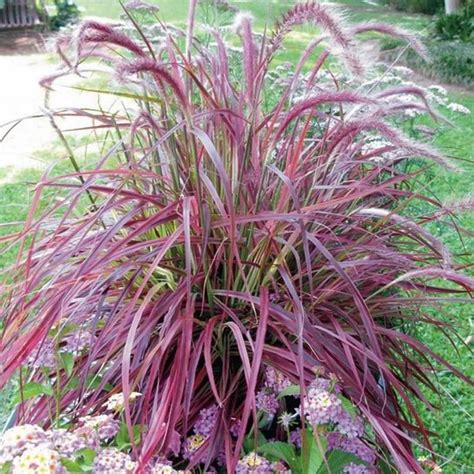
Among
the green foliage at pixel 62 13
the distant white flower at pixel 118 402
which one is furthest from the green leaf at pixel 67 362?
the green foliage at pixel 62 13

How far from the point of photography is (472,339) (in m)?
2.63

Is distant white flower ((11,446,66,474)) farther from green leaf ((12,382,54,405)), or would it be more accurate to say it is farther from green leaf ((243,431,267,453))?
green leaf ((243,431,267,453))

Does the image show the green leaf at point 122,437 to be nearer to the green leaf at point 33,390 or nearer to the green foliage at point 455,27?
the green leaf at point 33,390

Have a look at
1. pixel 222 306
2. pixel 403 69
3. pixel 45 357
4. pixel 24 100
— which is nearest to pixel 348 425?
pixel 222 306

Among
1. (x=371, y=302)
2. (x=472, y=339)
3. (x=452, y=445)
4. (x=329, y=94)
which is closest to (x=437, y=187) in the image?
(x=472, y=339)

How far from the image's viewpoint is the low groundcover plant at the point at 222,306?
108 cm

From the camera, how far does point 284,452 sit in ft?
3.61

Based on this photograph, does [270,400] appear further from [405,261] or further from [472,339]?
[472,339]

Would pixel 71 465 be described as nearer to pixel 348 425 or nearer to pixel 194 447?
pixel 194 447

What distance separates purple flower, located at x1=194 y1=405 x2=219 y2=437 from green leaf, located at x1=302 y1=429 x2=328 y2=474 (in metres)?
0.19

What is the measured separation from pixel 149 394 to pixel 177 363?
7 cm

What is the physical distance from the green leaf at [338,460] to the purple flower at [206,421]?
0.21 metres

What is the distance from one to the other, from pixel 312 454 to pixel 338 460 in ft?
0.30

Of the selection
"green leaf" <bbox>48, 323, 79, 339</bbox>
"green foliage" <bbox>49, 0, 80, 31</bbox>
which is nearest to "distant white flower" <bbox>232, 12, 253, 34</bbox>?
"green leaf" <bbox>48, 323, 79, 339</bbox>
